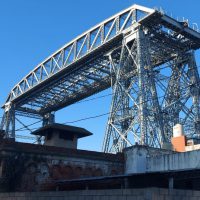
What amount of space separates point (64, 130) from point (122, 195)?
22.6m

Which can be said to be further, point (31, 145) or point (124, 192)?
point (31, 145)

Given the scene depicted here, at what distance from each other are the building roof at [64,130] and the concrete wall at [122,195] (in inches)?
715

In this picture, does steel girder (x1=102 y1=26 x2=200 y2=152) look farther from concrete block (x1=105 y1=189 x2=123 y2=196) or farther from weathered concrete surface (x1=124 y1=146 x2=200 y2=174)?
concrete block (x1=105 y1=189 x2=123 y2=196)

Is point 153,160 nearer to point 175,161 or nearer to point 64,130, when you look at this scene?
point 175,161

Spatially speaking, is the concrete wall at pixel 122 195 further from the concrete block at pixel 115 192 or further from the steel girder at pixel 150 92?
the steel girder at pixel 150 92

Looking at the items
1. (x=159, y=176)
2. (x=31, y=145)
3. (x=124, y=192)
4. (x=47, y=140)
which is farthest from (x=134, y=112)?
(x=124, y=192)

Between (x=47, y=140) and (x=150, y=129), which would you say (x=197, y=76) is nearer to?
(x=150, y=129)

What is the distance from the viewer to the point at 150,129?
38250mm

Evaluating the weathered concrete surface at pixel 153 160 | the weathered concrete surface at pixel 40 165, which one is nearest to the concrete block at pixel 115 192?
the weathered concrete surface at pixel 40 165

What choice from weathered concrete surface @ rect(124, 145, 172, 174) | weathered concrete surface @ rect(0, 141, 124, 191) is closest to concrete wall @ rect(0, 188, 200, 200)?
weathered concrete surface @ rect(0, 141, 124, 191)

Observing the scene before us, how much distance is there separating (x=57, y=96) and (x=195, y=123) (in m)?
25.6

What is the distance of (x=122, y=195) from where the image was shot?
14086mm

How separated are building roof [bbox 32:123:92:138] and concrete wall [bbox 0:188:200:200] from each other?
18160 mm

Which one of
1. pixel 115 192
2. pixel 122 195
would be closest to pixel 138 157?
pixel 115 192
